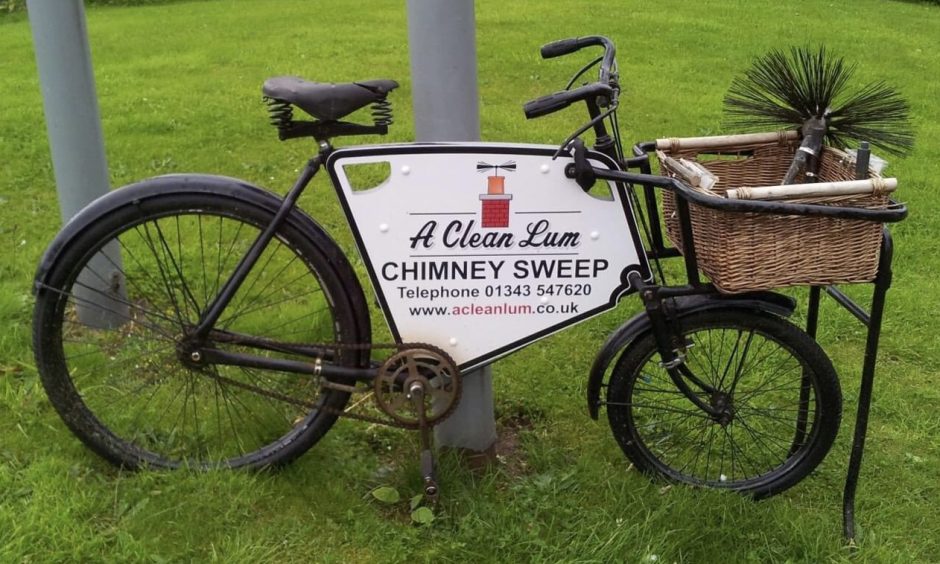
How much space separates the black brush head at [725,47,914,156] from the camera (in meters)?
2.67

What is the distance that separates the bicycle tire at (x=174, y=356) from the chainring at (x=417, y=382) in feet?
0.44

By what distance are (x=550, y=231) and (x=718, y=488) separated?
1.05 metres

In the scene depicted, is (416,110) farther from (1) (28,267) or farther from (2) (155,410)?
(1) (28,267)

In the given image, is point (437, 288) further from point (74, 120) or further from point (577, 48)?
point (74, 120)

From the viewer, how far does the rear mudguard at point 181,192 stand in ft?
8.41

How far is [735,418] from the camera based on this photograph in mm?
2852

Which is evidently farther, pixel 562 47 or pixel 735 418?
pixel 735 418

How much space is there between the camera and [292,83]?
98.2 inches

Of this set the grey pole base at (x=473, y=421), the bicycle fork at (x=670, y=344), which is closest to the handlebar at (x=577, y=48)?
the bicycle fork at (x=670, y=344)

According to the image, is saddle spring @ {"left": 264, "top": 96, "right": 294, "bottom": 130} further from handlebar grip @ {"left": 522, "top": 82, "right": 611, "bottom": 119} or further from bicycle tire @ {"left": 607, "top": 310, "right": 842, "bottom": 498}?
bicycle tire @ {"left": 607, "top": 310, "right": 842, "bottom": 498}

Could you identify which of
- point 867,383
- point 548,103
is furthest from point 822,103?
point 548,103

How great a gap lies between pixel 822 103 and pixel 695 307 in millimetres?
782

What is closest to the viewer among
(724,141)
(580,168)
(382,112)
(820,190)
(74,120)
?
(820,190)

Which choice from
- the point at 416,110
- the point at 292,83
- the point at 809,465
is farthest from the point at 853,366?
the point at 292,83
